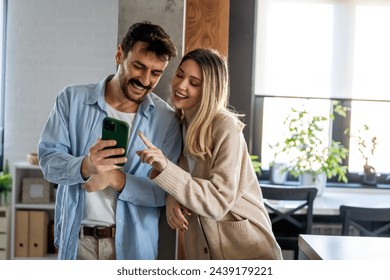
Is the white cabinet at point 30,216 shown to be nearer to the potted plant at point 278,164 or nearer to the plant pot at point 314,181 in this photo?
the potted plant at point 278,164

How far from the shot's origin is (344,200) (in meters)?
1.29

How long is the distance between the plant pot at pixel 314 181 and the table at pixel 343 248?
0.57m

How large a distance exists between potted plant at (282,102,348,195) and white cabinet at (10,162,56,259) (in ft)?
1.58

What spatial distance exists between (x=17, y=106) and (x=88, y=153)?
0.13m

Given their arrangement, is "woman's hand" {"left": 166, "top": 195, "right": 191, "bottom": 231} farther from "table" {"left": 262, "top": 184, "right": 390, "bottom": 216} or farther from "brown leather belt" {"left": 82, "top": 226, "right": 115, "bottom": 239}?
"table" {"left": 262, "top": 184, "right": 390, "bottom": 216}

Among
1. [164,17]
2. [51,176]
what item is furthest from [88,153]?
[164,17]

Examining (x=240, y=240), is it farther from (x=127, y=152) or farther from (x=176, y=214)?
(x=127, y=152)

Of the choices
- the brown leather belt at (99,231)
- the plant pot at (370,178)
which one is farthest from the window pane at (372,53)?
the brown leather belt at (99,231)

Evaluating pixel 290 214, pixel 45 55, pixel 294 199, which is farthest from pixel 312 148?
pixel 45 55

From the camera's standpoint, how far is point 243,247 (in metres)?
0.90

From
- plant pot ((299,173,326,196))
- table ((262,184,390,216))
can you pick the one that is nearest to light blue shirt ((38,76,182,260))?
table ((262,184,390,216))

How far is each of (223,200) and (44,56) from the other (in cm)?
36

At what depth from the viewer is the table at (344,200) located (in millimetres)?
1072

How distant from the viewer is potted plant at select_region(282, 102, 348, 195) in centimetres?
102
